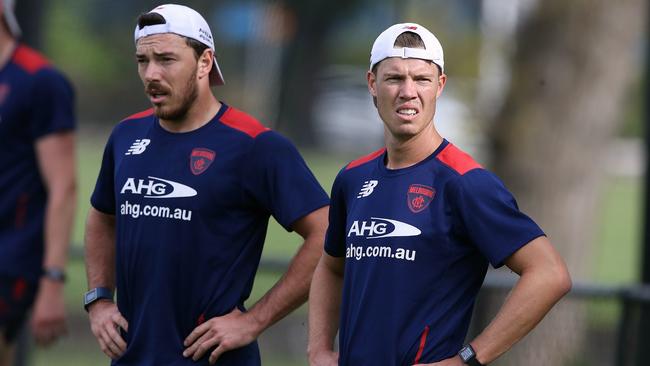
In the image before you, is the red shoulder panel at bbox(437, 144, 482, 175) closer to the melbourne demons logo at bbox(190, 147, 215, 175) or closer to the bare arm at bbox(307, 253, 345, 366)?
the bare arm at bbox(307, 253, 345, 366)

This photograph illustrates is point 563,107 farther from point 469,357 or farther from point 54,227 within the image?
point 469,357

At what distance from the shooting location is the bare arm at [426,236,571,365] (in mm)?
4285

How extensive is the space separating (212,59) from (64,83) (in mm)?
2009

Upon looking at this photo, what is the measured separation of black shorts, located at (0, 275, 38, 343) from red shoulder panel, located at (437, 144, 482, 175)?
3.20 metres

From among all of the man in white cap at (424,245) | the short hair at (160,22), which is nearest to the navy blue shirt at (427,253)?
the man in white cap at (424,245)

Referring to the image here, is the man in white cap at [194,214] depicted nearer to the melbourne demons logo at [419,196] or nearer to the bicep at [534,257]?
the melbourne demons logo at [419,196]

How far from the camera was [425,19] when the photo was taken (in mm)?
10727

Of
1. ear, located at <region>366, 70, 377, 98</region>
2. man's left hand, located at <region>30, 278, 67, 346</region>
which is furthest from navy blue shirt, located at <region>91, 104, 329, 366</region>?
man's left hand, located at <region>30, 278, 67, 346</region>

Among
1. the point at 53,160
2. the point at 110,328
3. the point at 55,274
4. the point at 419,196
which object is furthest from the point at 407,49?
the point at 55,274

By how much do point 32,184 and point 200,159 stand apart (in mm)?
2175

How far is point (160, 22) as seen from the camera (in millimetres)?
4973

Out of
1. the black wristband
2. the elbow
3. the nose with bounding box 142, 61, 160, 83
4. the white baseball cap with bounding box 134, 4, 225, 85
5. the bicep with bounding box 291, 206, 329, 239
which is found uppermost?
the white baseball cap with bounding box 134, 4, 225, 85

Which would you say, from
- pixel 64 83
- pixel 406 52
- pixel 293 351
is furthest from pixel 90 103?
pixel 406 52

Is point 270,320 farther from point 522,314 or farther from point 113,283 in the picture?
point 522,314
